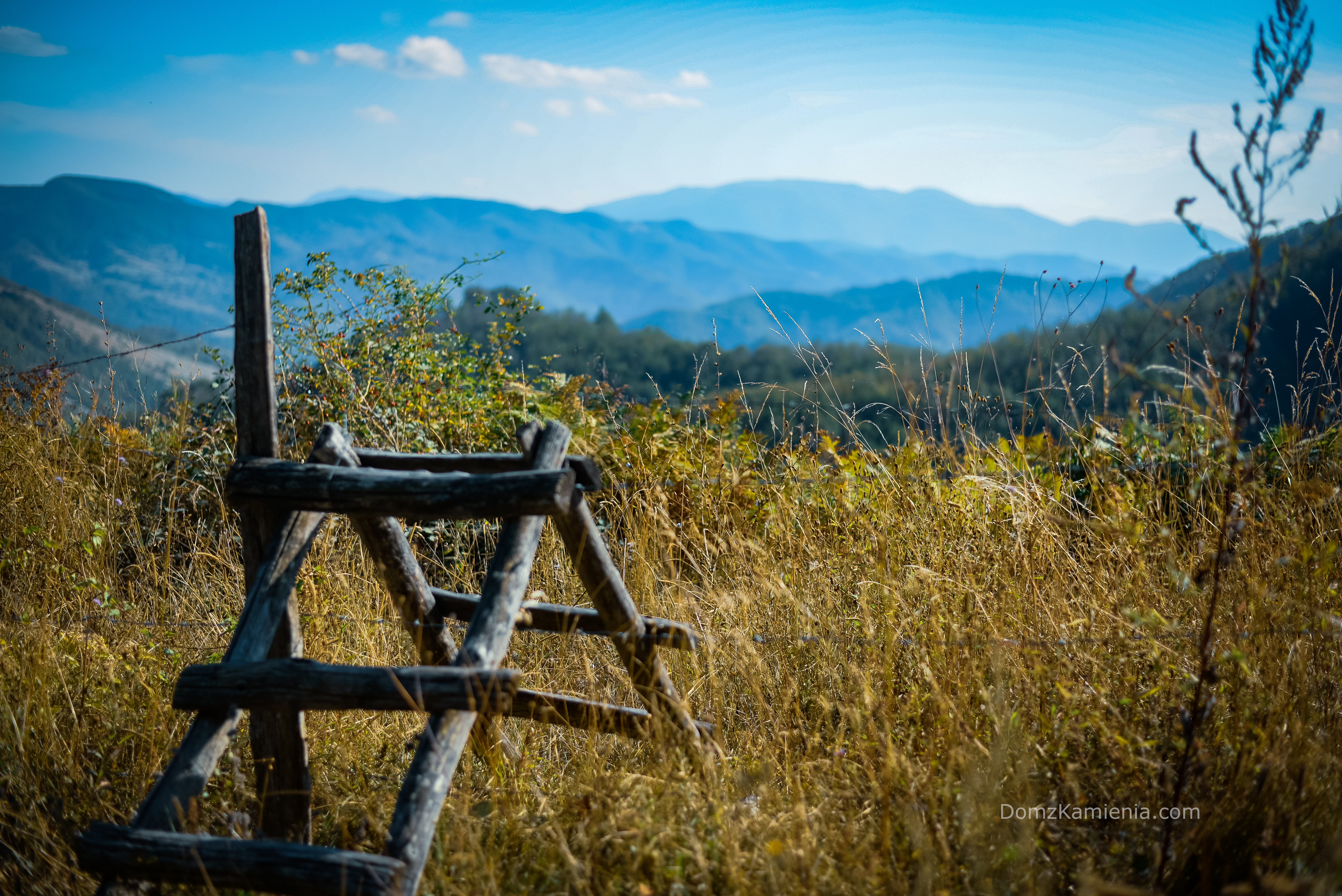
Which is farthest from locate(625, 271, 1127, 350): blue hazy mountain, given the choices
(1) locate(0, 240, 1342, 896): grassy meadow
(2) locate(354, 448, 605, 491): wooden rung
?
(2) locate(354, 448, 605, 491): wooden rung

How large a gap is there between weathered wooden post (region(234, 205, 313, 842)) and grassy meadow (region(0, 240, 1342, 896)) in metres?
0.39

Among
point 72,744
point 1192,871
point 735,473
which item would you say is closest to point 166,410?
point 72,744

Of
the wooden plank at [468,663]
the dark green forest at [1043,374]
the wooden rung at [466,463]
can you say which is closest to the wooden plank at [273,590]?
the wooden rung at [466,463]

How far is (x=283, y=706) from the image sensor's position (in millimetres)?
1872

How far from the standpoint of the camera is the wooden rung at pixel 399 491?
1.99 meters

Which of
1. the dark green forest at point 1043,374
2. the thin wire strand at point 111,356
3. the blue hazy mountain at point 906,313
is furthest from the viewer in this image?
the blue hazy mountain at point 906,313

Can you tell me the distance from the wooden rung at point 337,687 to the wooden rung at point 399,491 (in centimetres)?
42

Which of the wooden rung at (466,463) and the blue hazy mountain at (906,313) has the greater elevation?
the blue hazy mountain at (906,313)

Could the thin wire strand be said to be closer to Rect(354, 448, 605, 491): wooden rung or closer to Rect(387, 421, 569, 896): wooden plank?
Rect(354, 448, 605, 491): wooden rung

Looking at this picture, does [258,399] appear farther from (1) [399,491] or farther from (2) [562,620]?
(2) [562,620]

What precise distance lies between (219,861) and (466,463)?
4.09ft

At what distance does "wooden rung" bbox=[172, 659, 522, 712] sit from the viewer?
1.81 m

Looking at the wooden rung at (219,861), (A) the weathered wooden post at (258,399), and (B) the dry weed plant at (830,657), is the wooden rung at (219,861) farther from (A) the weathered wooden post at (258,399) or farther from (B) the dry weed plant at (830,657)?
(A) the weathered wooden post at (258,399)

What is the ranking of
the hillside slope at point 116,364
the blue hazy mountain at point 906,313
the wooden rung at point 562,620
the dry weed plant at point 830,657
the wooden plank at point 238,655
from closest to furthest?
the wooden plank at point 238,655
the dry weed plant at point 830,657
the wooden rung at point 562,620
the blue hazy mountain at point 906,313
the hillside slope at point 116,364
